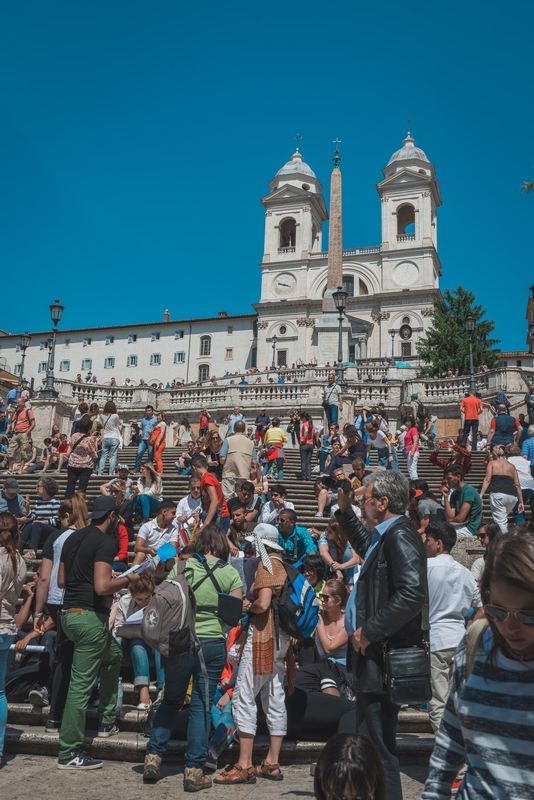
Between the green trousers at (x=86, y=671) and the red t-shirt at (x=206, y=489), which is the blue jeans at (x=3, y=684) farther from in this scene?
the red t-shirt at (x=206, y=489)

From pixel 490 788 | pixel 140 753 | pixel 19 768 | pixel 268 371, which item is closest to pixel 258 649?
pixel 140 753

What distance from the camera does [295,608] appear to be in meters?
5.51

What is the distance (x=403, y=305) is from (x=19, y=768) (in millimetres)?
59143

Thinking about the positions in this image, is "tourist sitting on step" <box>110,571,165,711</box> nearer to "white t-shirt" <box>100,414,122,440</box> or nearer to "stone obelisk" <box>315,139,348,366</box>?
"white t-shirt" <box>100,414,122,440</box>

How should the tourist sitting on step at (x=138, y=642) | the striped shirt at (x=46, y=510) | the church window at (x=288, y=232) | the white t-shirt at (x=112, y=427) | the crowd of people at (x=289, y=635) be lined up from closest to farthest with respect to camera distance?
the crowd of people at (x=289, y=635), the tourist sitting on step at (x=138, y=642), the striped shirt at (x=46, y=510), the white t-shirt at (x=112, y=427), the church window at (x=288, y=232)

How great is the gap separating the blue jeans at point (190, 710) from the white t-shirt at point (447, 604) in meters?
1.88

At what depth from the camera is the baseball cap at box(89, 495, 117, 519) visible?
5.96 metres

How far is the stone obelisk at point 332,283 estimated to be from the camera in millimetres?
43219

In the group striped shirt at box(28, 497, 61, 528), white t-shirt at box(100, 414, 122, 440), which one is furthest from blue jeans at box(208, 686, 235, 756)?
white t-shirt at box(100, 414, 122, 440)

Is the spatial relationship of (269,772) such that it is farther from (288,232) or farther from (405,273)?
(288,232)

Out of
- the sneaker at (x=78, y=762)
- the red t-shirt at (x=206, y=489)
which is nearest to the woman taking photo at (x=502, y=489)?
the red t-shirt at (x=206, y=489)

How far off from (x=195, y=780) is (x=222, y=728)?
25.6 inches

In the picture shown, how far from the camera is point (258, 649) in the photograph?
5.41 metres

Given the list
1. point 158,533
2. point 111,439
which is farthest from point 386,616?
point 111,439
